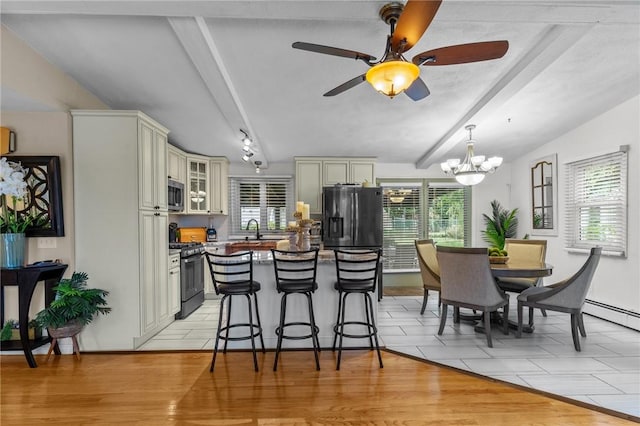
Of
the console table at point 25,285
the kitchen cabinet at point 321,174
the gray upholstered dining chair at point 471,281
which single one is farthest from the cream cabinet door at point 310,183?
the console table at point 25,285

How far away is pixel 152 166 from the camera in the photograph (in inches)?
131

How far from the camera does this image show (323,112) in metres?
3.78

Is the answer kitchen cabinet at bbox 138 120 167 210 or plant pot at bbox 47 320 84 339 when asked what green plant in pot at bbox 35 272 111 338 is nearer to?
plant pot at bbox 47 320 84 339

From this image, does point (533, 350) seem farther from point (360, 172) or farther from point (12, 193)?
point (12, 193)

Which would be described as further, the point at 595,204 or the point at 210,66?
the point at 595,204

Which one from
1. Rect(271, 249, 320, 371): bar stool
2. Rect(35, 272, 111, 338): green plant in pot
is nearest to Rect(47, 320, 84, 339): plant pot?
Rect(35, 272, 111, 338): green plant in pot

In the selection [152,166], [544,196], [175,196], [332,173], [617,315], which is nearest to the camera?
[152,166]

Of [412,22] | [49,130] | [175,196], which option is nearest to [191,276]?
[175,196]

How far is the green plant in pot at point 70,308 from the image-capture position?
2.70m

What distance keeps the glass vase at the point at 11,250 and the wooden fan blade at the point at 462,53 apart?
3.47m

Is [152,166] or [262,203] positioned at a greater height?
[152,166]

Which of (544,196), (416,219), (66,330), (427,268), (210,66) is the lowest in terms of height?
(66,330)

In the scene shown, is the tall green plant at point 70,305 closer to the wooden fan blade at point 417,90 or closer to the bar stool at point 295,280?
the bar stool at point 295,280

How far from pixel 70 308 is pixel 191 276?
165cm
